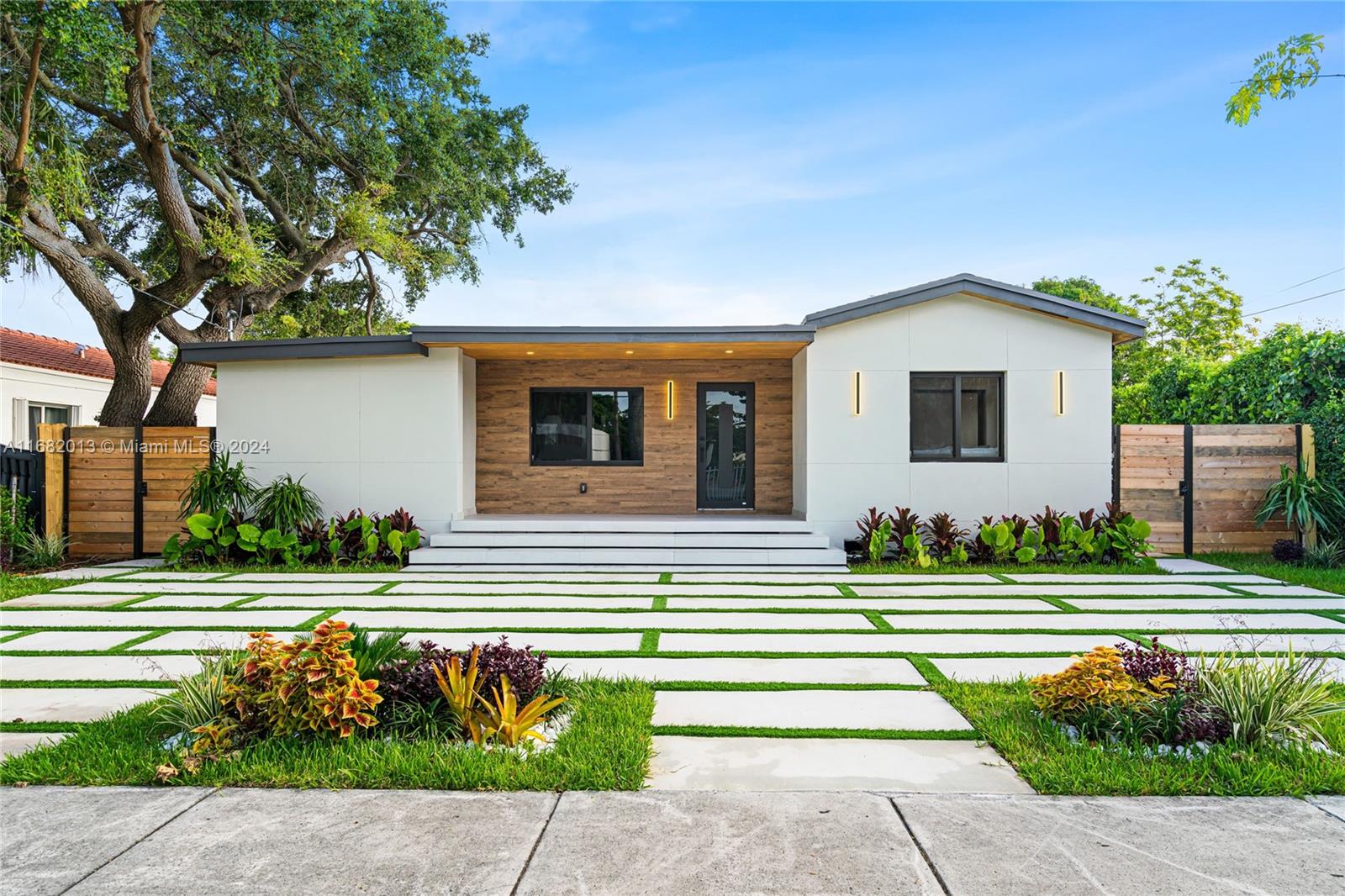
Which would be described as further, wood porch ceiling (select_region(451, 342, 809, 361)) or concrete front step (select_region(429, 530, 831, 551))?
wood porch ceiling (select_region(451, 342, 809, 361))

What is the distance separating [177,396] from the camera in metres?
12.1

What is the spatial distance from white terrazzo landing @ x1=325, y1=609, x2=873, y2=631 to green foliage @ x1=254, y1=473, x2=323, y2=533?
11.2 ft

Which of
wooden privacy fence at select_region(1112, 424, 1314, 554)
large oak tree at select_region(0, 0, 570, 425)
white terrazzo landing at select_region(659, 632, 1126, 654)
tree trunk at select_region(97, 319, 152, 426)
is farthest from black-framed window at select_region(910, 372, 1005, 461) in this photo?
tree trunk at select_region(97, 319, 152, 426)

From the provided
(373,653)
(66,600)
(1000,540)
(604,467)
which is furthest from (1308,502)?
(66,600)

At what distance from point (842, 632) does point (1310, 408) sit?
317 inches

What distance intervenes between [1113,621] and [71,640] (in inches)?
315

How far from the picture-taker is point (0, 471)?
30.0 feet

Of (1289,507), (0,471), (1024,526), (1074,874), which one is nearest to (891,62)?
(1024,526)

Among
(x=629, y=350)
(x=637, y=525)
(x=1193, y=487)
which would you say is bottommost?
(x=637, y=525)

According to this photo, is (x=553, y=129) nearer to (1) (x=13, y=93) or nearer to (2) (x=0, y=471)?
(1) (x=13, y=93)

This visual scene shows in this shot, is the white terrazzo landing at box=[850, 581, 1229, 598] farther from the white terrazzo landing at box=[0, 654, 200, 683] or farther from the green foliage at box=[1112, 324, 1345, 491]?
the white terrazzo landing at box=[0, 654, 200, 683]

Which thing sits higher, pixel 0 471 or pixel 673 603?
pixel 0 471

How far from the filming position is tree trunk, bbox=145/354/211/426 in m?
12.1

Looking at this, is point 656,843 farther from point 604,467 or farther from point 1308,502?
point 1308,502
